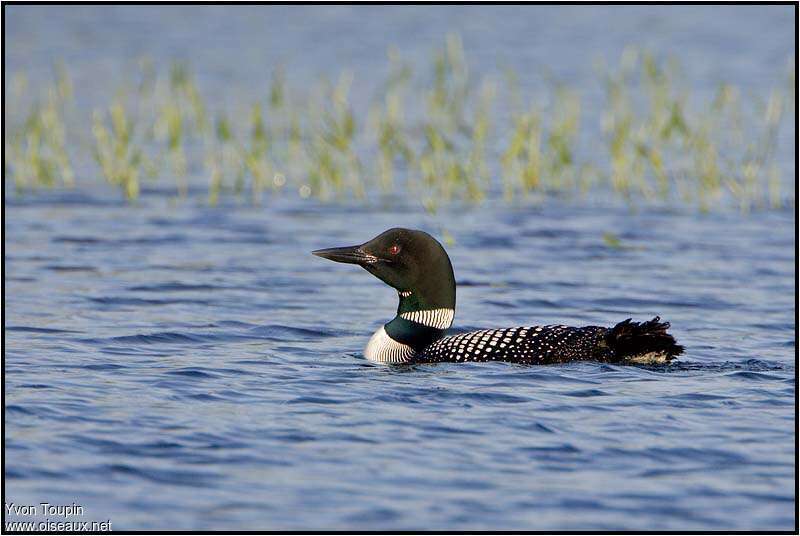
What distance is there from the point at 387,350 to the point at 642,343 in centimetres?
120

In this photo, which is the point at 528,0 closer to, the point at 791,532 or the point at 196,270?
the point at 196,270

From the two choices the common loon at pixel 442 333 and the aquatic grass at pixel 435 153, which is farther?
the aquatic grass at pixel 435 153

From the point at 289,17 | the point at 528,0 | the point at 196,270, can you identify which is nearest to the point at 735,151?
the point at 528,0

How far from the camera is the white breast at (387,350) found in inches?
267

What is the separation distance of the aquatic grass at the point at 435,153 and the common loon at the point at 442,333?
3.10m

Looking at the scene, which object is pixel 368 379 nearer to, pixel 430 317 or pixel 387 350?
pixel 387 350

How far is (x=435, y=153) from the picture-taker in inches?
460

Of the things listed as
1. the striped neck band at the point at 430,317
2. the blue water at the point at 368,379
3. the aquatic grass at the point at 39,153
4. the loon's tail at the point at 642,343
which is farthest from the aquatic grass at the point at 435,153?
the loon's tail at the point at 642,343

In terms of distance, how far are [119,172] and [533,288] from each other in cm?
433

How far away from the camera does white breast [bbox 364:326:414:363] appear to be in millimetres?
6777

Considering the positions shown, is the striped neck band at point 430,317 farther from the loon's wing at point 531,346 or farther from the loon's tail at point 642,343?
the loon's tail at point 642,343

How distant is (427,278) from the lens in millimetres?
6926

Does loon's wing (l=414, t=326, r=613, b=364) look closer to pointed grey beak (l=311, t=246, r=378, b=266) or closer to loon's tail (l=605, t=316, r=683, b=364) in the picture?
loon's tail (l=605, t=316, r=683, b=364)

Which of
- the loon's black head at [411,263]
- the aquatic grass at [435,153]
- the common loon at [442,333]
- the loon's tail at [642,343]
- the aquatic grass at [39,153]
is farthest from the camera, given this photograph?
the aquatic grass at [39,153]
